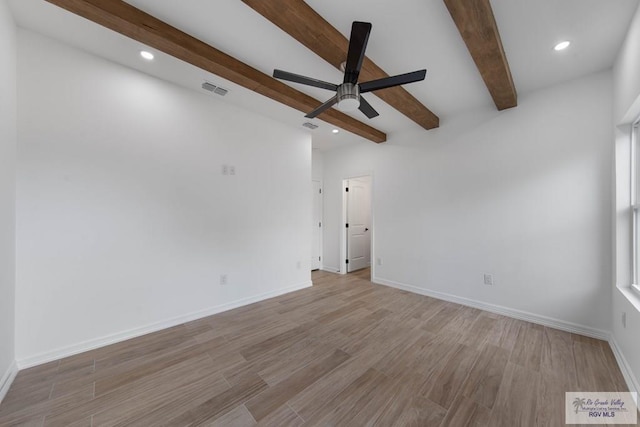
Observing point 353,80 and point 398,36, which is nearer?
point 353,80

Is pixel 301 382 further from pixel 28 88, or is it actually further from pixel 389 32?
pixel 28 88

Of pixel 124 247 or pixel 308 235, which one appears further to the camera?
pixel 308 235

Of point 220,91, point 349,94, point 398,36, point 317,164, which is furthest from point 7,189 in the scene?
point 317,164

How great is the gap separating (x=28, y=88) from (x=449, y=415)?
4.11 metres

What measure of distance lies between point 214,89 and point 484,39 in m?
2.76

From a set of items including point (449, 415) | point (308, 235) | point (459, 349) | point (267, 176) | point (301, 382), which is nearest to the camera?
point (449, 415)

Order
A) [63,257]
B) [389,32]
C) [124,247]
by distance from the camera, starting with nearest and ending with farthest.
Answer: [389,32]
[63,257]
[124,247]

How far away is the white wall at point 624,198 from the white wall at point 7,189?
4.63 metres

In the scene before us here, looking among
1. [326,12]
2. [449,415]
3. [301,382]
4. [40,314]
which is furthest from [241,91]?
[449,415]

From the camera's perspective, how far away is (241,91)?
2984mm

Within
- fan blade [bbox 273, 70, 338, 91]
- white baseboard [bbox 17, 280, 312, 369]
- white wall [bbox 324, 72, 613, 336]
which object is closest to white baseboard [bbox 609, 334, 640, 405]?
white wall [bbox 324, 72, 613, 336]

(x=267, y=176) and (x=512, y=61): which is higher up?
(x=512, y=61)

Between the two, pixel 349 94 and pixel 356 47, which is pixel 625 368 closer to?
pixel 349 94

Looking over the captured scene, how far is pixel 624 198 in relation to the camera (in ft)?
7.34
